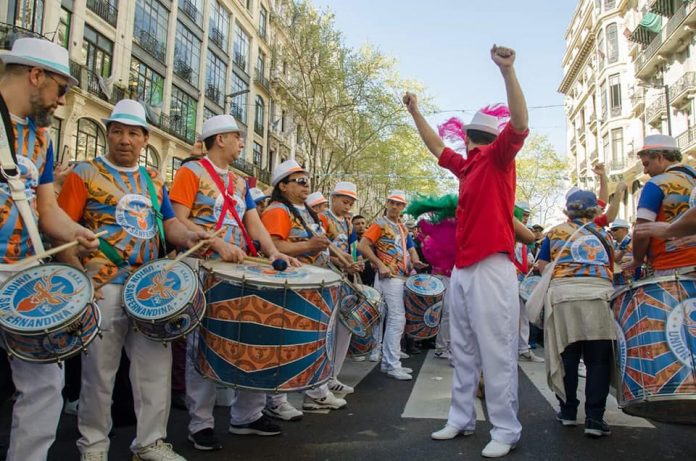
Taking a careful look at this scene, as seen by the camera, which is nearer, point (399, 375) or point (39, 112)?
point (39, 112)

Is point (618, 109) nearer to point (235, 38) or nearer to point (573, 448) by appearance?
point (235, 38)

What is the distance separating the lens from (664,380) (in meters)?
3.07

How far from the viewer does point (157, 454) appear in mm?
3283

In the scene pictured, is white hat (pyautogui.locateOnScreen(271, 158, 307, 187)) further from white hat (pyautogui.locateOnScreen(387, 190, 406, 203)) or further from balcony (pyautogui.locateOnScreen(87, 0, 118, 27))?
balcony (pyautogui.locateOnScreen(87, 0, 118, 27))

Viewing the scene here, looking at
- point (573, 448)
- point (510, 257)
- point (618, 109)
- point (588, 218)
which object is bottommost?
point (573, 448)

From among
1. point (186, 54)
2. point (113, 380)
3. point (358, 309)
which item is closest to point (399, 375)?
point (358, 309)

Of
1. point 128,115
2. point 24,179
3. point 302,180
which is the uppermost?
point 128,115

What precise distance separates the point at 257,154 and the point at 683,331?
128 feet

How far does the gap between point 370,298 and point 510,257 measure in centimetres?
204

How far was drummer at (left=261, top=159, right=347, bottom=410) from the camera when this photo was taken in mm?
4793

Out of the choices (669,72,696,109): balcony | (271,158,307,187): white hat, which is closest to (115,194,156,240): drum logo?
(271,158,307,187): white hat

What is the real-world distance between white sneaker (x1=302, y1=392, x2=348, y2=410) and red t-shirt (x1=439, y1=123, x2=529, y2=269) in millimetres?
1829

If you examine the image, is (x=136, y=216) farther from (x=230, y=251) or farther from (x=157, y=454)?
(x=157, y=454)

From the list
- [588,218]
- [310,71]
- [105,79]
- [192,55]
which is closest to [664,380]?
[588,218]
